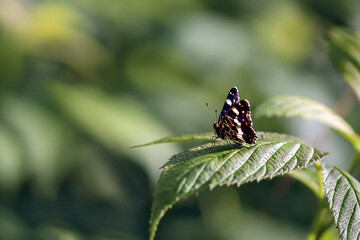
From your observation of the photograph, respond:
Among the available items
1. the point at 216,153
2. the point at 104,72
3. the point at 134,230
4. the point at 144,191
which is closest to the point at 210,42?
the point at 104,72

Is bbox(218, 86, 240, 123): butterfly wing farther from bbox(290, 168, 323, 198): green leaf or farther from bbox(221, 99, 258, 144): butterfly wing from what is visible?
bbox(290, 168, 323, 198): green leaf

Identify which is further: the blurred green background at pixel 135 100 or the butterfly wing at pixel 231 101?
the blurred green background at pixel 135 100

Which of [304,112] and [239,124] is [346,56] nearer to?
[304,112]

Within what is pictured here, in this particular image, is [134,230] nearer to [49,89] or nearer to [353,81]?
[49,89]

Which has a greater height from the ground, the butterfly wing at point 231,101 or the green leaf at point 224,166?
the butterfly wing at point 231,101

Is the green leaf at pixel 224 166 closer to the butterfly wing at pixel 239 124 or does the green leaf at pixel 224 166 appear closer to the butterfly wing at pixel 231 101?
the butterfly wing at pixel 239 124

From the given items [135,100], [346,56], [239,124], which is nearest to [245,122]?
[239,124]

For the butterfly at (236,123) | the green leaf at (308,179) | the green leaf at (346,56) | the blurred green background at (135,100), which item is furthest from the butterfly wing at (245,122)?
the blurred green background at (135,100)
